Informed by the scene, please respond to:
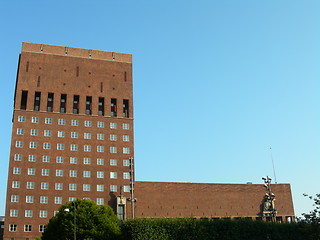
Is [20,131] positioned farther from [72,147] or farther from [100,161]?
[100,161]

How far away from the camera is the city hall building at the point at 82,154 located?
92.5m

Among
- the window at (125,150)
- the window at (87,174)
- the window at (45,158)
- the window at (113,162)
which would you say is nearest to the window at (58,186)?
the window at (87,174)

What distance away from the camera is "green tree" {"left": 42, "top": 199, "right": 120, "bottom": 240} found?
64000 mm

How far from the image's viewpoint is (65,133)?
99.1 meters

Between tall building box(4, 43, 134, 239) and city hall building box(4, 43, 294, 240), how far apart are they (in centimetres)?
22

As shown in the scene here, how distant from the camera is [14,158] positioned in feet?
305

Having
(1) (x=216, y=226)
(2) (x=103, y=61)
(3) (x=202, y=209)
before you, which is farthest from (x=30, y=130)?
(1) (x=216, y=226)

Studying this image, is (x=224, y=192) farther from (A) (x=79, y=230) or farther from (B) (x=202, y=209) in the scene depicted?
(A) (x=79, y=230)

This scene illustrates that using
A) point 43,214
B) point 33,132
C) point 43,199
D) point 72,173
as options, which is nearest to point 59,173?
point 72,173

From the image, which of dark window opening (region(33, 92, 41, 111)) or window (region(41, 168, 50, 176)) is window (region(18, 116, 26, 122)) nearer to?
dark window opening (region(33, 92, 41, 111))

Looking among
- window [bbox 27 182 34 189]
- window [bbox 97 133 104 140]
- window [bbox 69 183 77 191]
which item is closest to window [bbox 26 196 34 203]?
window [bbox 27 182 34 189]

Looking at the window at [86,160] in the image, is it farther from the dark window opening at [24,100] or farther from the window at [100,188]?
the dark window opening at [24,100]

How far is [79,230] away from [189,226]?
20.6 meters

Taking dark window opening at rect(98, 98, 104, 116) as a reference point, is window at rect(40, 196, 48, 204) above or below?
below
